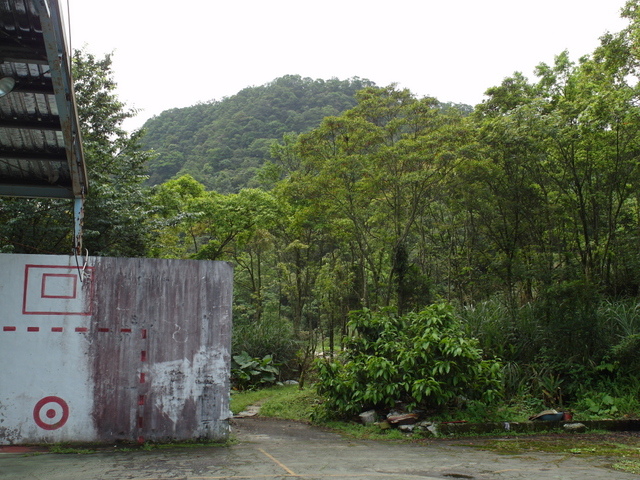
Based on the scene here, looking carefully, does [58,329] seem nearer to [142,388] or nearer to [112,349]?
[112,349]

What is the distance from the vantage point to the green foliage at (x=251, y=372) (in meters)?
13.4

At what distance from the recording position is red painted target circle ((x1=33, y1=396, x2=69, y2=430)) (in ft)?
18.9

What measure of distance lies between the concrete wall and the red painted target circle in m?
0.01

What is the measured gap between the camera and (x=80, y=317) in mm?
5980

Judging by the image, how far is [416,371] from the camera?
7750 mm

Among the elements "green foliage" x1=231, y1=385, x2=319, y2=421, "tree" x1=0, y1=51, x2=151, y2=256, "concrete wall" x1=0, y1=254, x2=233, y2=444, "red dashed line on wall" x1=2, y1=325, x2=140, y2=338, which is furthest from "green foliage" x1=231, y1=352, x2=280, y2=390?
"red dashed line on wall" x1=2, y1=325, x2=140, y2=338

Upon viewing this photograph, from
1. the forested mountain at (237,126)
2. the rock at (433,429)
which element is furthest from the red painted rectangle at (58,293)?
the forested mountain at (237,126)

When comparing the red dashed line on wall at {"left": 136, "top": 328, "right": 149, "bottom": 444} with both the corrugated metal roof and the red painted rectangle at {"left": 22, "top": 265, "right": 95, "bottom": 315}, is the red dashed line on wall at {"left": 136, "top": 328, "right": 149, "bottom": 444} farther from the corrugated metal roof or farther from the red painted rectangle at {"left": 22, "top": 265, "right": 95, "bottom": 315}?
the corrugated metal roof

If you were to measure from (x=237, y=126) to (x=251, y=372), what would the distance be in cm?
2480

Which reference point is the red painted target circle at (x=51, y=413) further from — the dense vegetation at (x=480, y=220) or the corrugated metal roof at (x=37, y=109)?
the dense vegetation at (x=480, y=220)

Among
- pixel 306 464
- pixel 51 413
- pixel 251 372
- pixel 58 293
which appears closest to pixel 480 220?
pixel 251 372

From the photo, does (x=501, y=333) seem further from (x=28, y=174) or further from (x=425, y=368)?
(x=28, y=174)

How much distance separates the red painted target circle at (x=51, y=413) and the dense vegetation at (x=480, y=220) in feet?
13.3

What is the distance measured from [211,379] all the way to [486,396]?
4179 mm
